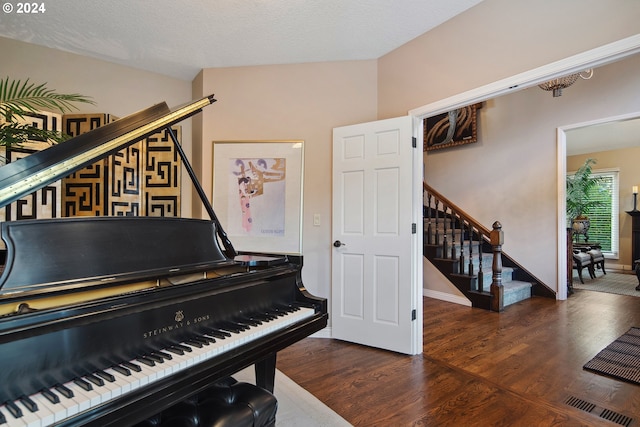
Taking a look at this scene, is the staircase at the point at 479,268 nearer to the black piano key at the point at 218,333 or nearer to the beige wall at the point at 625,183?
the black piano key at the point at 218,333

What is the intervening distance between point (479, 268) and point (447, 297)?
2.15ft

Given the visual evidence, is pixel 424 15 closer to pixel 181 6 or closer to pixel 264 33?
pixel 264 33

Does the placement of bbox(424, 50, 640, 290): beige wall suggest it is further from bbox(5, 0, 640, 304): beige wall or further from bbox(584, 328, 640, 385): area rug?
bbox(584, 328, 640, 385): area rug

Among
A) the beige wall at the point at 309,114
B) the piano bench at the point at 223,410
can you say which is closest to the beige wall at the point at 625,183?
the beige wall at the point at 309,114

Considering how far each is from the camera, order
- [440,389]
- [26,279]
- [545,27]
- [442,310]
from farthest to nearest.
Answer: [442,310], [440,389], [545,27], [26,279]

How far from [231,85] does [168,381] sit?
10.5ft

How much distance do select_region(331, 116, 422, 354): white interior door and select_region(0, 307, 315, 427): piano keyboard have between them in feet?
5.66

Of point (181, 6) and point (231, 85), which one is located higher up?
point (181, 6)

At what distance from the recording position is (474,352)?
288cm

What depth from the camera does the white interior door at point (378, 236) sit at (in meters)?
2.85

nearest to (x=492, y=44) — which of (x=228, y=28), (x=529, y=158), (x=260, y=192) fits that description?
(x=228, y=28)

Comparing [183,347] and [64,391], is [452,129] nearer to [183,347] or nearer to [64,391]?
[183,347]

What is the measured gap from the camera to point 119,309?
1029mm

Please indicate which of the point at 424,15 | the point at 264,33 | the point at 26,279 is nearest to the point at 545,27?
the point at 424,15
